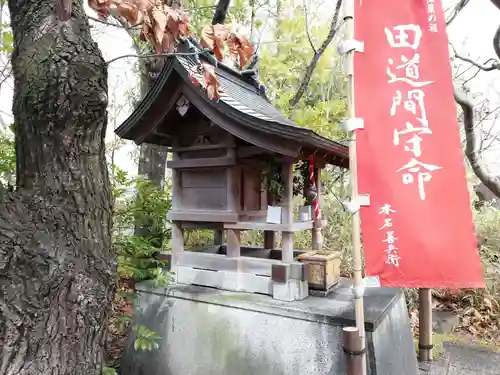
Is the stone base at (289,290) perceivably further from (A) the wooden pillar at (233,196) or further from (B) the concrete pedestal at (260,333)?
(A) the wooden pillar at (233,196)

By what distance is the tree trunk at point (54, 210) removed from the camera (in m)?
2.02

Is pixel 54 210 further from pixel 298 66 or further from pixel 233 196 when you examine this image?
pixel 298 66

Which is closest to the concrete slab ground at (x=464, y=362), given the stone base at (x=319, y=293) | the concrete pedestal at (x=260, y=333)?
the concrete pedestal at (x=260, y=333)

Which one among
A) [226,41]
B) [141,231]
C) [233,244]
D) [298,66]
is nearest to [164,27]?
[226,41]

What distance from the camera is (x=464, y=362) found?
466 centimetres

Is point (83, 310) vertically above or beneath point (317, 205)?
beneath

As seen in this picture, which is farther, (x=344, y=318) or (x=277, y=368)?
(x=277, y=368)

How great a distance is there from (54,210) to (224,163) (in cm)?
191

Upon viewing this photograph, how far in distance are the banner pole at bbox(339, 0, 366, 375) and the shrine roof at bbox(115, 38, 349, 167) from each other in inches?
21.7

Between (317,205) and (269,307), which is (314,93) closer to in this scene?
(317,205)

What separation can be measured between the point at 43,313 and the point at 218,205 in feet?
7.03

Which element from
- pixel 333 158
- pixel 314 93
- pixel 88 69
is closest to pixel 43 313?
pixel 88 69

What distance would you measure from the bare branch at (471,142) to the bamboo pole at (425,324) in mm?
1741

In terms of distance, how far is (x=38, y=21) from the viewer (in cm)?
222
